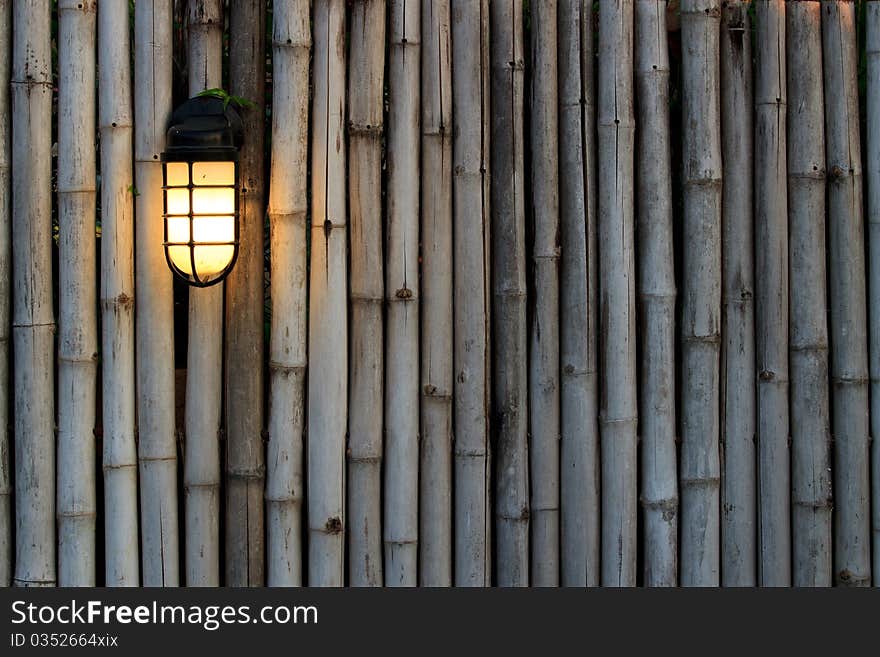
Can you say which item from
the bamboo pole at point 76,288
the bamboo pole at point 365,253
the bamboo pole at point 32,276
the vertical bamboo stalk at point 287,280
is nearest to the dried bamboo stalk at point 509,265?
the bamboo pole at point 365,253

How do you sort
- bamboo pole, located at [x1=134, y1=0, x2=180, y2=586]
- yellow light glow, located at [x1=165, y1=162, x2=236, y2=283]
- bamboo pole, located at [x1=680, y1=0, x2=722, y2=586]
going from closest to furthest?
yellow light glow, located at [x1=165, y1=162, x2=236, y2=283]
bamboo pole, located at [x1=134, y1=0, x2=180, y2=586]
bamboo pole, located at [x1=680, y1=0, x2=722, y2=586]

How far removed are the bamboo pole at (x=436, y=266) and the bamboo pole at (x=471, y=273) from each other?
3 cm

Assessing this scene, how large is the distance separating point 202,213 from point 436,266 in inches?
31.5

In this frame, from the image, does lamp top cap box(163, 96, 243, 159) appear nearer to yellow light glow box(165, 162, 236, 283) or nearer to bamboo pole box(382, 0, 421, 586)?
yellow light glow box(165, 162, 236, 283)

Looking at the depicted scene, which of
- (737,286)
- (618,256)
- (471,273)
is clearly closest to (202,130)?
(471,273)

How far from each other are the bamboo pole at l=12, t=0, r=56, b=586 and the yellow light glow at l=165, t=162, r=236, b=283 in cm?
52

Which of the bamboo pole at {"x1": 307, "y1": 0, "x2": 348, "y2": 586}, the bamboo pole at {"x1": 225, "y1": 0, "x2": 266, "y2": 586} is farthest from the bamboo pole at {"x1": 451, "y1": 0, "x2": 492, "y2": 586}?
the bamboo pole at {"x1": 225, "y1": 0, "x2": 266, "y2": 586}

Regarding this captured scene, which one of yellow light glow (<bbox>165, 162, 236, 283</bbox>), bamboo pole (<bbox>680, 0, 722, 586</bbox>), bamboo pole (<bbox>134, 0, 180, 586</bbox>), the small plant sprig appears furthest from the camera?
bamboo pole (<bbox>680, 0, 722, 586</bbox>)

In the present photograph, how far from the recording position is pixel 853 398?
340 cm

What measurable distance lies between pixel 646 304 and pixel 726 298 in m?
0.29

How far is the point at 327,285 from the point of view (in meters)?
3.31

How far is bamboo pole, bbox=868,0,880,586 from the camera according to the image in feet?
11.2

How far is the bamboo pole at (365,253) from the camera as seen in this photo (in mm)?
3318

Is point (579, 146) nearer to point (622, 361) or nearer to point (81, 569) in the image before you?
point (622, 361)
